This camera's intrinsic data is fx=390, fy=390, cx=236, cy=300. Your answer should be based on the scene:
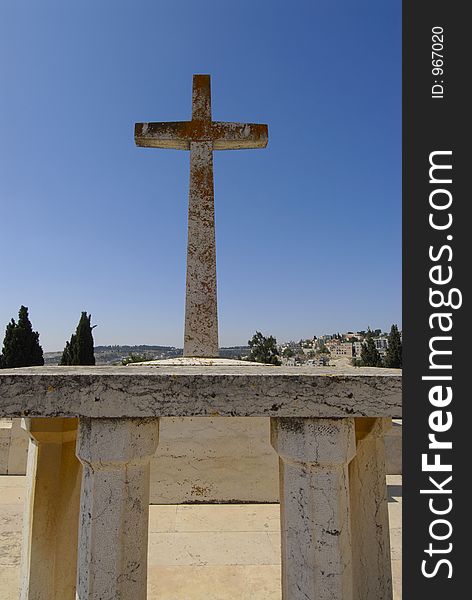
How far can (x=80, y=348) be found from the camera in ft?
86.1

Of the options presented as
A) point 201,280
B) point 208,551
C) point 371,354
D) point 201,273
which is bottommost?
point 208,551

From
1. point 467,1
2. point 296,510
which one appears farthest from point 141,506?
point 467,1

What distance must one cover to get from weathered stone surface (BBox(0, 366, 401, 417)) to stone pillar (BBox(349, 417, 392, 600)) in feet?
2.33

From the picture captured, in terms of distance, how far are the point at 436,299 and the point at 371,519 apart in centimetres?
161

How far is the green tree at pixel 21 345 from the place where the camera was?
77.3 ft

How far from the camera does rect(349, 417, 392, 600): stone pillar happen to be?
102 inches

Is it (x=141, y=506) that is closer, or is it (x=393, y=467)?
(x=141, y=506)

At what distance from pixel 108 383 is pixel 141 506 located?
0.71 m

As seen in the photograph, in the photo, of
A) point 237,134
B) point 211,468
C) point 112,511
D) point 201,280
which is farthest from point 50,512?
point 237,134

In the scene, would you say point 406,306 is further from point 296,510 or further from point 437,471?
point 296,510

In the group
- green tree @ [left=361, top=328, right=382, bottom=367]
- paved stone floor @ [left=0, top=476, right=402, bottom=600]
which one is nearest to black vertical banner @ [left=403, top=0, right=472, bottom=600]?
paved stone floor @ [left=0, top=476, right=402, bottom=600]

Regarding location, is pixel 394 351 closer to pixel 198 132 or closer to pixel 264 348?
pixel 264 348

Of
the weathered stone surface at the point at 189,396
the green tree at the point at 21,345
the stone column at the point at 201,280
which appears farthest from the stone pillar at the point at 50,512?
the green tree at the point at 21,345

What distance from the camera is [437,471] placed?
1873 mm
